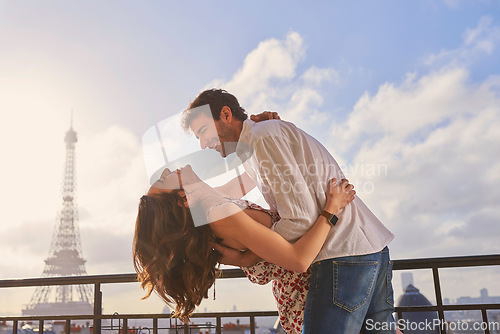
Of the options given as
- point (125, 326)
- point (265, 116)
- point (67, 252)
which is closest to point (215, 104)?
point (265, 116)

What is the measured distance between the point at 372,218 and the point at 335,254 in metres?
0.25

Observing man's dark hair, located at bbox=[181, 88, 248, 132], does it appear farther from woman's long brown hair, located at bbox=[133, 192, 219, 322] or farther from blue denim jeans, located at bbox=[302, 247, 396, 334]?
blue denim jeans, located at bbox=[302, 247, 396, 334]

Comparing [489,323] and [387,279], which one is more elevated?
[387,279]

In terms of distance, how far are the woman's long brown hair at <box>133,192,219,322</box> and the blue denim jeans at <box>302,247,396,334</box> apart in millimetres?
400

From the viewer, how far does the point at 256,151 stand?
1.49 m

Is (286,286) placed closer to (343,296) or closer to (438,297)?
(343,296)

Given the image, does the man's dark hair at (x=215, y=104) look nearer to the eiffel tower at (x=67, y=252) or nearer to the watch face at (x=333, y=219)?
the watch face at (x=333, y=219)

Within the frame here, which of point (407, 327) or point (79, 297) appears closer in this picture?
point (407, 327)

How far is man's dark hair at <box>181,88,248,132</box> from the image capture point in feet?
5.92

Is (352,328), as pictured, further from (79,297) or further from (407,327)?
(79,297)

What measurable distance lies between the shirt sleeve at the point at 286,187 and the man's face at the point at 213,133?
31 cm

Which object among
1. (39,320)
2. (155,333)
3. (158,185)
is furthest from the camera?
(39,320)

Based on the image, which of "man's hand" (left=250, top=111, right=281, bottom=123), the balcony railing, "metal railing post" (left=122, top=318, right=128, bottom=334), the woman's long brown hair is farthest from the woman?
"metal railing post" (left=122, top=318, right=128, bottom=334)

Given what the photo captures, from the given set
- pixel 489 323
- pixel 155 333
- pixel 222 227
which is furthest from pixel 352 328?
pixel 155 333
